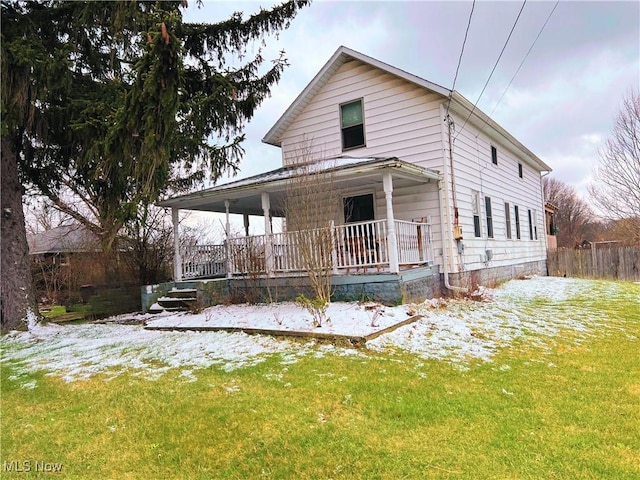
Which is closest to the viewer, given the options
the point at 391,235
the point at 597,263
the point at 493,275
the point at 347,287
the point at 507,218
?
the point at 391,235

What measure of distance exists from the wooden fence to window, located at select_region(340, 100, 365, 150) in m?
12.1

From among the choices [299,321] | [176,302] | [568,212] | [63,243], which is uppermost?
[568,212]

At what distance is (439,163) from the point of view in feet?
33.7

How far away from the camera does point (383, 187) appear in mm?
9789

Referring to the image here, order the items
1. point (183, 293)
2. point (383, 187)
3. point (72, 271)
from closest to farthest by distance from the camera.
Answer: point (383, 187) → point (183, 293) → point (72, 271)

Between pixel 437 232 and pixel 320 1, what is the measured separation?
6088 mm

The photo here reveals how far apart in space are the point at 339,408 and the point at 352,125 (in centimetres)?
923

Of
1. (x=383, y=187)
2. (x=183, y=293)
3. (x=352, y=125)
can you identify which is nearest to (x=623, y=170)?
(x=352, y=125)

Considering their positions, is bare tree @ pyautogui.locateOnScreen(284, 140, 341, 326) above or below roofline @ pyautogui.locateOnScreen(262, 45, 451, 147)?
below

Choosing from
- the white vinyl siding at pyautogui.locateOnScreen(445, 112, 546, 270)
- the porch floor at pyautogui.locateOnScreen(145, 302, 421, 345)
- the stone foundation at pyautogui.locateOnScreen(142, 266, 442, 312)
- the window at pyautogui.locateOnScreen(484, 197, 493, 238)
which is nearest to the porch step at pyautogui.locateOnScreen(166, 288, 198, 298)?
the stone foundation at pyautogui.locateOnScreen(142, 266, 442, 312)

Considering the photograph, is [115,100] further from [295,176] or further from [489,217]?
[489,217]

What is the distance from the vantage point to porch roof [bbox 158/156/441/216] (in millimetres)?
8438

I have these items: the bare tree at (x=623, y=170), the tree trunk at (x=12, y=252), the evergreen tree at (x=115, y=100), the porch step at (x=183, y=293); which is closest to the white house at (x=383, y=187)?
the porch step at (x=183, y=293)

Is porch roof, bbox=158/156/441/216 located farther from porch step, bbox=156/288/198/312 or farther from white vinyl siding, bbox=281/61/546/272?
porch step, bbox=156/288/198/312
